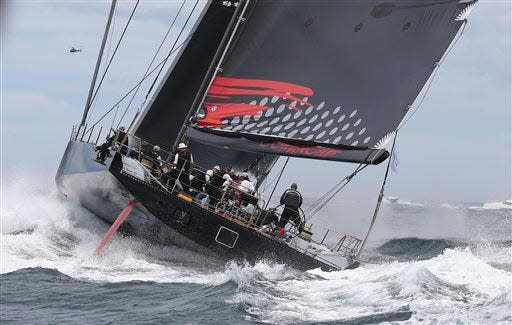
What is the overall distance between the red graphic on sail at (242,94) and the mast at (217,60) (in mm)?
186

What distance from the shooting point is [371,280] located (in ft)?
46.7

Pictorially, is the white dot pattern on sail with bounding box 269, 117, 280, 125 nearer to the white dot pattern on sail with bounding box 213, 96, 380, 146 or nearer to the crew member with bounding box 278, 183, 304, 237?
the white dot pattern on sail with bounding box 213, 96, 380, 146

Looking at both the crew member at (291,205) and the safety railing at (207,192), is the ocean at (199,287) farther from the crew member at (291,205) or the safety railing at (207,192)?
the crew member at (291,205)

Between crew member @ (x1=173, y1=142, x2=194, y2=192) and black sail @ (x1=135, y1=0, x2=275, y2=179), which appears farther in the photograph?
black sail @ (x1=135, y1=0, x2=275, y2=179)

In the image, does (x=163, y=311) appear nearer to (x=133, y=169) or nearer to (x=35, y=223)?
(x=133, y=169)

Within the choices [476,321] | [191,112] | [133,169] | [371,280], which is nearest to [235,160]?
[191,112]

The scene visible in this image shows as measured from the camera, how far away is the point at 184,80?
19.5m

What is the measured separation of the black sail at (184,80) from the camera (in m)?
19.2

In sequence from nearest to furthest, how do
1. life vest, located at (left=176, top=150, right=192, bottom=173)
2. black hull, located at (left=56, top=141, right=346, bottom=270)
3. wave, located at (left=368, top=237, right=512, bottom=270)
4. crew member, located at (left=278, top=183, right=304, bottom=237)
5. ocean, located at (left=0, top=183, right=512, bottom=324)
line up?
ocean, located at (left=0, top=183, right=512, bottom=324), black hull, located at (left=56, top=141, right=346, bottom=270), life vest, located at (left=176, top=150, right=192, bottom=173), crew member, located at (left=278, top=183, right=304, bottom=237), wave, located at (left=368, top=237, right=512, bottom=270)

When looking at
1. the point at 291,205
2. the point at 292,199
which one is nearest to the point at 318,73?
the point at 292,199

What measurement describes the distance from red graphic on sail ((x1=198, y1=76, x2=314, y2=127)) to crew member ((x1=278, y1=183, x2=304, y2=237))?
156 centimetres

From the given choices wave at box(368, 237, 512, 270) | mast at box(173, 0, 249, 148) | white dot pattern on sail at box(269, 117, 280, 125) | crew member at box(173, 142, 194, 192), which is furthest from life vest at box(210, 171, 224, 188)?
wave at box(368, 237, 512, 270)

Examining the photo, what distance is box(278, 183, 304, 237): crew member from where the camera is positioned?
1695cm

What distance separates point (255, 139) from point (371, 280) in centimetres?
371
